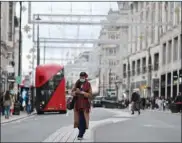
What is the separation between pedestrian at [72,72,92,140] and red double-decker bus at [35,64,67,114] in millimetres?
26792

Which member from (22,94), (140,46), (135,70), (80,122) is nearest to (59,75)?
(22,94)

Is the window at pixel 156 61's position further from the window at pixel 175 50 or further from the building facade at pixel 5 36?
the building facade at pixel 5 36

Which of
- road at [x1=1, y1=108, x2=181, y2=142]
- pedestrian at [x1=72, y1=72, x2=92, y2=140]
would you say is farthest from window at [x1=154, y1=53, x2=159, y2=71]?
pedestrian at [x1=72, y1=72, x2=92, y2=140]

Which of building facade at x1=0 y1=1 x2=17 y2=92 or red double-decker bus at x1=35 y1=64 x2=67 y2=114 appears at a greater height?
building facade at x1=0 y1=1 x2=17 y2=92

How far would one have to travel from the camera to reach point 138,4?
73.6 metres

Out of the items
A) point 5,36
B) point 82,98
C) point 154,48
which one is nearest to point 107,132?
point 82,98

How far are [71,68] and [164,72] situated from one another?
29530 mm

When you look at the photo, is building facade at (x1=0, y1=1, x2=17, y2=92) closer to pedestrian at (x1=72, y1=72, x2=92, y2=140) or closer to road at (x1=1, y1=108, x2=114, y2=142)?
road at (x1=1, y1=108, x2=114, y2=142)

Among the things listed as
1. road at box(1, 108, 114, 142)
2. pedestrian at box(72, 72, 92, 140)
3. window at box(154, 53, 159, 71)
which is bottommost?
road at box(1, 108, 114, 142)

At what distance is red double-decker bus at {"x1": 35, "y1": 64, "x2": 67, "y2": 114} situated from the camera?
41156 millimetres

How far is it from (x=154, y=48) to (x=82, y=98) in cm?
Result: 6603

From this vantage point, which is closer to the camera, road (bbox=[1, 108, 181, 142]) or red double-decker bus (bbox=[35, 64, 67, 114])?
road (bbox=[1, 108, 181, 142])

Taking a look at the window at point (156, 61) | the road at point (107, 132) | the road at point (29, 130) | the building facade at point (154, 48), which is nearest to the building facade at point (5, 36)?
the building facade at point (154, 48)

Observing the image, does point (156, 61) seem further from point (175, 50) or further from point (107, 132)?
point (107, 132)
